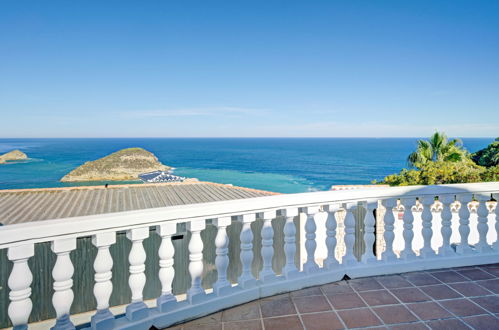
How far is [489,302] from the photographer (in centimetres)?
269

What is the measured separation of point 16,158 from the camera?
319ft

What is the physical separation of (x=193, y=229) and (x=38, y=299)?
8363 mm

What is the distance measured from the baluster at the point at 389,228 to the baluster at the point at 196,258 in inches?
76.2

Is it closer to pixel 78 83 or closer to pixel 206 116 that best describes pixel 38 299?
pixel 78 83

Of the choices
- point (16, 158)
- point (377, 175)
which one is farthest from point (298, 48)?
point (16, 158)

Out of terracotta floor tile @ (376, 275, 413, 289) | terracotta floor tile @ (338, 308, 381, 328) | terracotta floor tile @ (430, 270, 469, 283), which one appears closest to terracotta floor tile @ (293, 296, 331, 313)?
terracotta floor tile @ (338, 308, 381, 328)

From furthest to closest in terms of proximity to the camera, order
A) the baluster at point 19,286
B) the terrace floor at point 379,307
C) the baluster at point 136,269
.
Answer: the terrace floor at point 379,307 → the baluster at point 136,269 → the baluster at point 19,286

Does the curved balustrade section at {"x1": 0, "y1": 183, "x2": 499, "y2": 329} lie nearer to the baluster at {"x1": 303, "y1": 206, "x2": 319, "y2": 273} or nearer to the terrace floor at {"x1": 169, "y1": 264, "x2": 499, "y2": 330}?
the baluster at {"x1": 303, "y1": 206, "x2": 319, "y2": 273}

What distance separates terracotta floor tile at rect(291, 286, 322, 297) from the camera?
284 cm

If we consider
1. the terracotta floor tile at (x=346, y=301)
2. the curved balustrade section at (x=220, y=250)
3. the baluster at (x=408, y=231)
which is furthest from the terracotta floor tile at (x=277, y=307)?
the baluster at (x=408, y=231)

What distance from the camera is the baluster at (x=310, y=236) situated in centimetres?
288

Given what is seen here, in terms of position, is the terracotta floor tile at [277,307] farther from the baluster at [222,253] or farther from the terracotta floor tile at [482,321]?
the terracotta floor tile at [482,321]

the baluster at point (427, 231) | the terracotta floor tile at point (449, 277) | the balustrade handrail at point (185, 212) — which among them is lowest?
the terracotta floor tile at point (449, 277)

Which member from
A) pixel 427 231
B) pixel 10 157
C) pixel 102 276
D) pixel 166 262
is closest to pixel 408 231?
pixel 427 231
